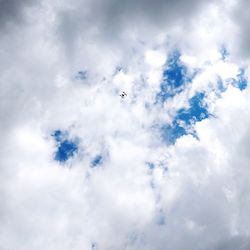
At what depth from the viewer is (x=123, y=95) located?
122875 mm

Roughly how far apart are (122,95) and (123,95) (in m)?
0.71

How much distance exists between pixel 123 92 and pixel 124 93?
3.83ft

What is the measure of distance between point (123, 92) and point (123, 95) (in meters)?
5.95

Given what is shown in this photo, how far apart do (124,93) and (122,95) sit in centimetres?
525

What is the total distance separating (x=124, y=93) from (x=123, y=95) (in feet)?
17.2

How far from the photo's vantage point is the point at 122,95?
123 meters

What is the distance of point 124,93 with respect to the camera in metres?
128
